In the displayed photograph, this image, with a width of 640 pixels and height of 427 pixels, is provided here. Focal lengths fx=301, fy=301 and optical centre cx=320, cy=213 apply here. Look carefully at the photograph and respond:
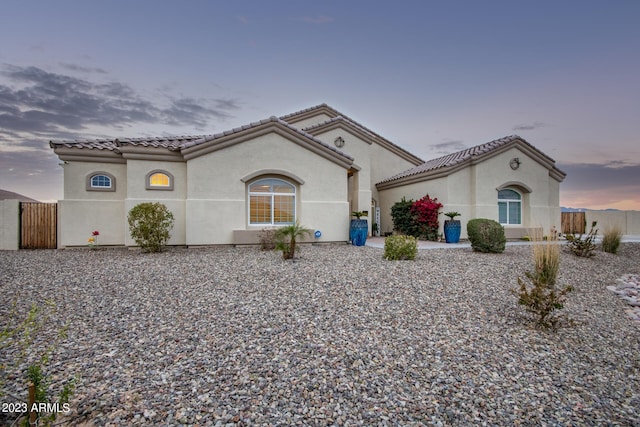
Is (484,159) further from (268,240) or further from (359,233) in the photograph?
(268,240)

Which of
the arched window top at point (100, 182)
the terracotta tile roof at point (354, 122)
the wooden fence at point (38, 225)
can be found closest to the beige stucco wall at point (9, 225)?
the wooden fence at point (38, 225)

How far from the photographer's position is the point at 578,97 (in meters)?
12.4

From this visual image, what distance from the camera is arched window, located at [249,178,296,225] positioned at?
1295 cm

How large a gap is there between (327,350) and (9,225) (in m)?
15.8

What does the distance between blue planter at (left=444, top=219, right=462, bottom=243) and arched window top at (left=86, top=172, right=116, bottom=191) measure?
14897mm

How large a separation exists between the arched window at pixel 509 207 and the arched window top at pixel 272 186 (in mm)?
11508

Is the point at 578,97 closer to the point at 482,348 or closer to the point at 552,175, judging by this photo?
the point at 552,175

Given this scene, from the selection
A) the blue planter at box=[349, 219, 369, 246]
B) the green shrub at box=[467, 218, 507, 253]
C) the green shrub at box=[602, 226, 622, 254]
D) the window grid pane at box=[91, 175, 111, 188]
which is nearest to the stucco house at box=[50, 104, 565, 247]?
the window grid pane at box=[91, 175, 111, 188]

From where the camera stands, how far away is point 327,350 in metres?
3.90

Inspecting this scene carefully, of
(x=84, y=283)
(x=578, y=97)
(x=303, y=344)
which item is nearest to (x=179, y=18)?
(x=84, y=283)

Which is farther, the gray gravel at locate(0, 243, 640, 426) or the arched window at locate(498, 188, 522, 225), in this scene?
the arched window at locate(498, 188, 522, 225)

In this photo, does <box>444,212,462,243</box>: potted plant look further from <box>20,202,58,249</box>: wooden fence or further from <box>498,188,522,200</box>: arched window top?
<box>20,202,58,249</box>: wooden fence

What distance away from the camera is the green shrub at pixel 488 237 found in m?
10.9

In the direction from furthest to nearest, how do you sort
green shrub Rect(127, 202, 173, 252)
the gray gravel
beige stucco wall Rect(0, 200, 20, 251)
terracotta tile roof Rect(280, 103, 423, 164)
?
1. terracotta tile roof Rect(280, 103, 423, 164)
2. beige stucco wall Rect(0, 200, 20, 251)
3. green shrub Rect(127, 202, 173, 252)
4. the gray gravel
